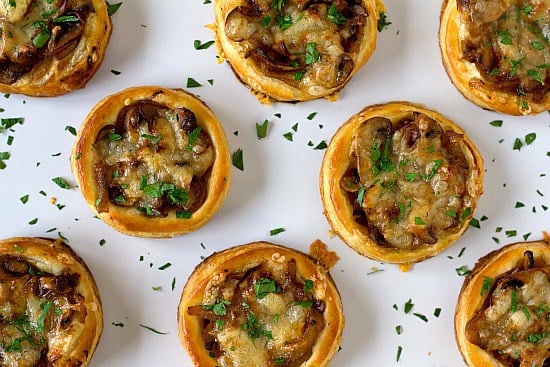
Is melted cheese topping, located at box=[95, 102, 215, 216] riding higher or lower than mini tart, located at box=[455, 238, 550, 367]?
higher

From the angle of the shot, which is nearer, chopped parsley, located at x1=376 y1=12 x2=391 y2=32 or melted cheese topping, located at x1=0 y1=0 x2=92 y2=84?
melted cheese topping, located at x1=0 y1=0 x2=92 y2=84

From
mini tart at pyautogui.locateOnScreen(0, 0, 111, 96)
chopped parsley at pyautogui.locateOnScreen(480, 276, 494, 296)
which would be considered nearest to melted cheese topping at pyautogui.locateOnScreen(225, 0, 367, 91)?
mini tart at pyautogui.locateOnScreen(0, 0, 111, 96)

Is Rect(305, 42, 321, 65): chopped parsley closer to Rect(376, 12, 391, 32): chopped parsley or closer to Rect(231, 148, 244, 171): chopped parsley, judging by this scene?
Rect(376, 12, 391, 32): chopped parsley

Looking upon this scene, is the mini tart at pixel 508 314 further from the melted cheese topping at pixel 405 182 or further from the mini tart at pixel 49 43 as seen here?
the mini tart at pixel 49 43

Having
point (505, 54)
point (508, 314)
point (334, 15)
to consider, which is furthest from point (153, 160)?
point (508, 314)

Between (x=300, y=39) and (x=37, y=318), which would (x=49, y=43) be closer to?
(x=300, y=39)

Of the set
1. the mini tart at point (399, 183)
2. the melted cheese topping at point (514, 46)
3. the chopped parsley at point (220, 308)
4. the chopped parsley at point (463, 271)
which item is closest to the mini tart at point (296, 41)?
the mini tart at point (399, 183)

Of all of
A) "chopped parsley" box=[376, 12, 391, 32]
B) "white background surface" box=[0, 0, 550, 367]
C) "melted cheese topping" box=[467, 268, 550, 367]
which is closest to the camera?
"melted cheese topping" box=[467, 268, 550, 367]
